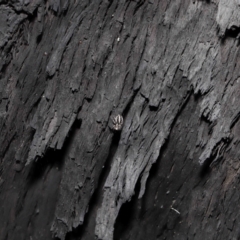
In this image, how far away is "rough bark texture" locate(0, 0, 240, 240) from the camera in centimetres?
82

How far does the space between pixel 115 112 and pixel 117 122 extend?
0.08ft

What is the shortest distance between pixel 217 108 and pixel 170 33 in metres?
0.21

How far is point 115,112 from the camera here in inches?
32.4

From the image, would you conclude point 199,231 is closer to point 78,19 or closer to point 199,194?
point 199,194

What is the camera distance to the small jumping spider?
0.82 meters

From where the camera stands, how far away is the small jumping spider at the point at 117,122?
2.68ft

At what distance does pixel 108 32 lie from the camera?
32.6 inches

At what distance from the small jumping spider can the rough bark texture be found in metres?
0.01

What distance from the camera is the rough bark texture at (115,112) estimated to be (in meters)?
0.82

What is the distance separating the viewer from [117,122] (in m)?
0.82

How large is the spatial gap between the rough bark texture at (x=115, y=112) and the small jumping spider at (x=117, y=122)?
0.4 inches

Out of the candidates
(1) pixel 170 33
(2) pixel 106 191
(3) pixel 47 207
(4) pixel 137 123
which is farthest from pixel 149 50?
(3) pixel 47 207

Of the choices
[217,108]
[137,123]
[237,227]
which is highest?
[217,108]

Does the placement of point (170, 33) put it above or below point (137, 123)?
above
